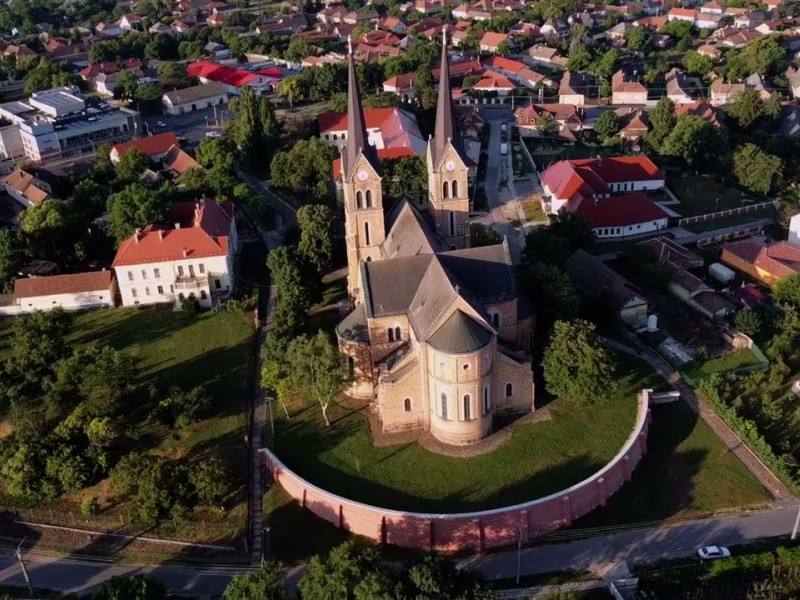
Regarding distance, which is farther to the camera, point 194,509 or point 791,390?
point 791,390

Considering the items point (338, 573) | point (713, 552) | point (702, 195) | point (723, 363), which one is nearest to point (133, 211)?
point (338, 573)

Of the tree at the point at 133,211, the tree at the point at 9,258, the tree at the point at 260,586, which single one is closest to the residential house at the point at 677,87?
the tree at the point at 133,211

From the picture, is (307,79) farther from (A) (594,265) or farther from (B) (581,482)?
(B) (581,482)

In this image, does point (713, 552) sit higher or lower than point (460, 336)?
lower

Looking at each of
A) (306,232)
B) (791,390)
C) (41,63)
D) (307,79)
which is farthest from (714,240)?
(41,63)

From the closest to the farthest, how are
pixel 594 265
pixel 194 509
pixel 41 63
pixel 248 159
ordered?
pixel 194 509 < pixel 594 265 < pixel 248 159 < pixel 41 63

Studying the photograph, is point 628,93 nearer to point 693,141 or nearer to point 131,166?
point 693,141
